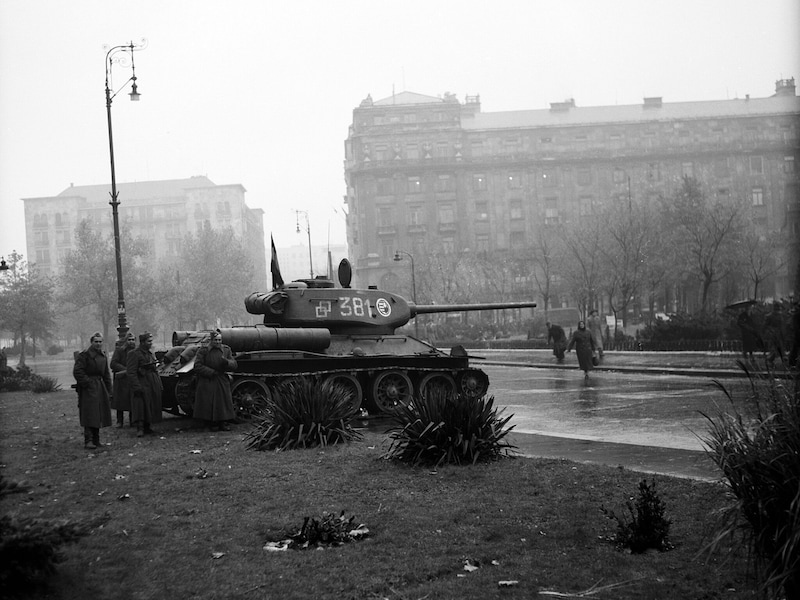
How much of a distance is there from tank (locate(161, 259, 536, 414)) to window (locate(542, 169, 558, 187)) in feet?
233

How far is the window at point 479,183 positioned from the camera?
288 feet

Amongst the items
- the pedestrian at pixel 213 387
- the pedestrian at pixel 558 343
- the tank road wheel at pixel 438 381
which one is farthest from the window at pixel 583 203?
the pedestrian at pixel 213 387

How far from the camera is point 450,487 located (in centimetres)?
858

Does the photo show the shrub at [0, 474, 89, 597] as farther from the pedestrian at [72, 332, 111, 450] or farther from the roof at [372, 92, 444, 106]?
the roof at [372, 92, 444, 106]

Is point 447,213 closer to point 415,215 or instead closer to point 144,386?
point 415,215

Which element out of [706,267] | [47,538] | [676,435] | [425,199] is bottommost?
[676,435]

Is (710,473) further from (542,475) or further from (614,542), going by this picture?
(614,542)

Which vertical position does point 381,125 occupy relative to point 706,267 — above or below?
above

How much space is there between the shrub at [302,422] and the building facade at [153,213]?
74.1m

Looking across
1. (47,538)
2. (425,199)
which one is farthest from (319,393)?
(425,199)

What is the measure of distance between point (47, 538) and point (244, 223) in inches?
4283

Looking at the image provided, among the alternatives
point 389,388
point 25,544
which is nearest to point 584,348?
point 389,388

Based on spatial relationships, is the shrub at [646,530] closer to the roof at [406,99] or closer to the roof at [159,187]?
the roof at [406,99]

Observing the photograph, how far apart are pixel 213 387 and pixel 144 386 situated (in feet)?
3.74
